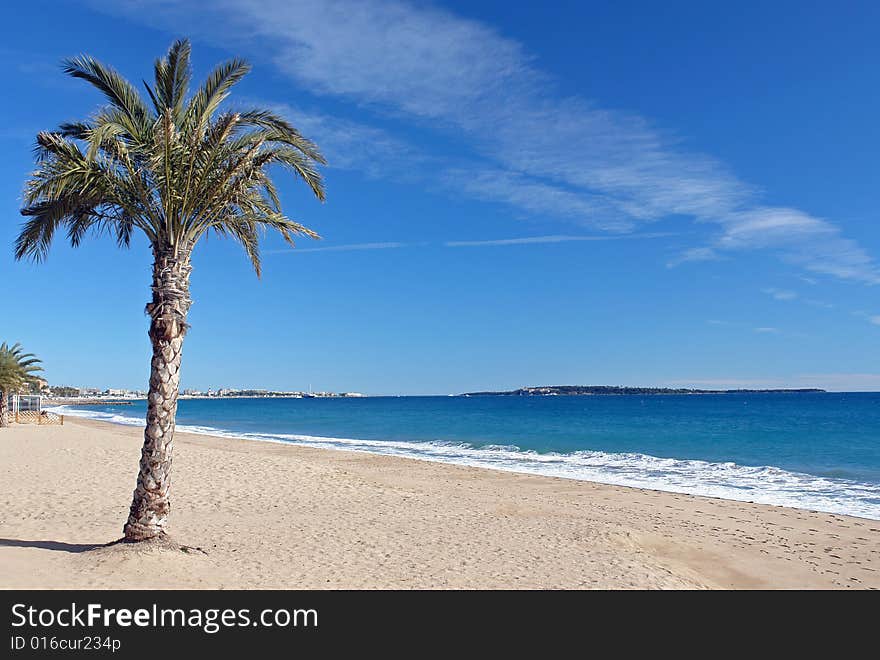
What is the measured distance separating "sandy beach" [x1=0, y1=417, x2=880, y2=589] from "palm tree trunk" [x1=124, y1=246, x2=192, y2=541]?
430 millimetres

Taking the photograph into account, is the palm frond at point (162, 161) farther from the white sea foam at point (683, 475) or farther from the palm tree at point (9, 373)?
the palm tree at point (9, 373)

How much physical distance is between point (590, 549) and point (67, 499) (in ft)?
34.7

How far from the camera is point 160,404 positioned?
26.0ft

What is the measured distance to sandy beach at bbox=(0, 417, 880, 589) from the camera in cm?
779

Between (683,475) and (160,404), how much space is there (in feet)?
64.0

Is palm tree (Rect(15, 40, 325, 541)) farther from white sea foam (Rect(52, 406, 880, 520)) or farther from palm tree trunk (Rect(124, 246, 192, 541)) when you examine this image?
white sea foam (Rect(52, 406, 880, 520))

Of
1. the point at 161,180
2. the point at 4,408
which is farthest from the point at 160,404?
the point at 4,408

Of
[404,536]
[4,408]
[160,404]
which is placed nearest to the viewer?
[160,404]

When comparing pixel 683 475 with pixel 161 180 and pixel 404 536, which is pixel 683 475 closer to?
pixel 404 536

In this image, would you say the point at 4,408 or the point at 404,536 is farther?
the point at 4,408

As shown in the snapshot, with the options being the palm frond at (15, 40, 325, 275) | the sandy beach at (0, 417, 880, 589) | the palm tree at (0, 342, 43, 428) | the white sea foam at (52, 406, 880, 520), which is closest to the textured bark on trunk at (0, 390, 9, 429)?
the palm tree at (0, 342, 43, 428)

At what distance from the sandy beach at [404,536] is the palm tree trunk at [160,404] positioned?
1.41 ft
